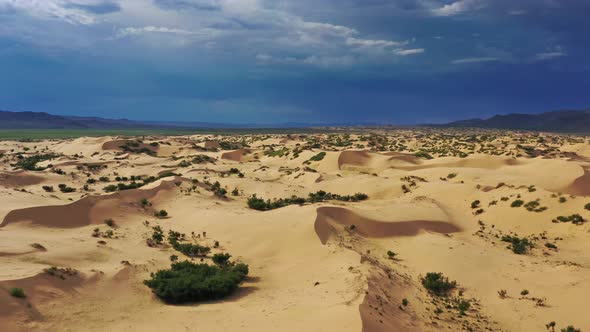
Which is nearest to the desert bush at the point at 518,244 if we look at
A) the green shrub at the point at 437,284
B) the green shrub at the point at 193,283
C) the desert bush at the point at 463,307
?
the green shrub at the point at 437,284

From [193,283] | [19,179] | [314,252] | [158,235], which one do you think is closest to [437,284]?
[314,252]

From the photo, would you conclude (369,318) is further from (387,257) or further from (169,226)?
(169,226)

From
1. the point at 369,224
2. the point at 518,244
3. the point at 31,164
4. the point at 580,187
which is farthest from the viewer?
the point at 31,164

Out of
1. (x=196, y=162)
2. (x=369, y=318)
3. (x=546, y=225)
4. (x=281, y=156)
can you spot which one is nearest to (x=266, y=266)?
(x=369, y=318)

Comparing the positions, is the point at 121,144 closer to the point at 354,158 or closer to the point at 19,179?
the point at 19,179

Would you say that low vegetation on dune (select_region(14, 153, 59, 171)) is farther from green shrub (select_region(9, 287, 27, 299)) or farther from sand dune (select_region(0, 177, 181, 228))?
green shrub (select_region(9, 287, 27, 299))

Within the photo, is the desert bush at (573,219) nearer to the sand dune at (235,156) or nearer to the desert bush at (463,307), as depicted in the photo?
the desert bush at (463,307)

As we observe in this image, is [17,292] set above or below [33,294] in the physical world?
above
